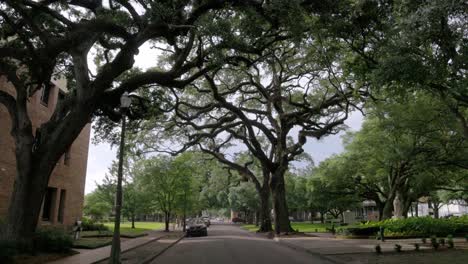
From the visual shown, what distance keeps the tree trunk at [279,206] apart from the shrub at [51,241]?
686 inches

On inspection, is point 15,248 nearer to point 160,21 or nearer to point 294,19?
Answer: point 160,21

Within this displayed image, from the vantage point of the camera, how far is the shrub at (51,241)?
1439 cm

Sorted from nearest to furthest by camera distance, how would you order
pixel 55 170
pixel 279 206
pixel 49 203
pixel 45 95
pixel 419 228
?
pixel 419 228, pixel 45 95, pixel 55 170, pixel 49 203, pixel 279 206

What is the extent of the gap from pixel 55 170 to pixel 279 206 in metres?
15.9

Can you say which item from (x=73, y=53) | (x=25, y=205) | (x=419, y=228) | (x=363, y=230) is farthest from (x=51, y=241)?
(x=419, y=228)

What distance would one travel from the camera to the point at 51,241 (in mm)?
14742

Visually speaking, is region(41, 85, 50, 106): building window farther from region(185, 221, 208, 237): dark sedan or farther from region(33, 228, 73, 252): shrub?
region(185, 221, 208, 237): dark sedan

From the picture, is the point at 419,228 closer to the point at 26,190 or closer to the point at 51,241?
the point at 51,241

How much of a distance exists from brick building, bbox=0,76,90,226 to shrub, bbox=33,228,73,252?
21.6ft

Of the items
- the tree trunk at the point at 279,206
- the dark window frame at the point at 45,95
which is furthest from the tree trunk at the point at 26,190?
the tree trunk at the point at 279,206

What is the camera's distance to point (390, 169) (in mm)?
33219

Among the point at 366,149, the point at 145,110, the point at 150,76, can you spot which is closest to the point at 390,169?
the point at 366,149

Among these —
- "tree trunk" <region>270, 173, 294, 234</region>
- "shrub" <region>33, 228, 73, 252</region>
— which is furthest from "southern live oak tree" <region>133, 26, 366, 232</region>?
"shrub" <region>33, 228, 73, 252</region>

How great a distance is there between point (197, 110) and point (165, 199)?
17380 mm
